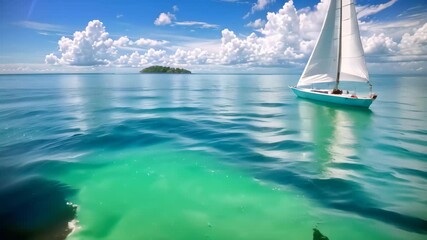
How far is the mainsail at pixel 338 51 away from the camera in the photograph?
37.7 meters

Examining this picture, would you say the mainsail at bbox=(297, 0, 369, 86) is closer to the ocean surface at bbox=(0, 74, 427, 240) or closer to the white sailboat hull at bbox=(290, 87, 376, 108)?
the white sailboat hull at bbox=(290, 87, 376, 108)

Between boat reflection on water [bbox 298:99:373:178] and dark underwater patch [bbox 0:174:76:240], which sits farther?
boat reflection on water [bbox 298:99:373:178]

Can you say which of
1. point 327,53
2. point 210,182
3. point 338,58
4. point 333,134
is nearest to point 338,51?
point 338,58

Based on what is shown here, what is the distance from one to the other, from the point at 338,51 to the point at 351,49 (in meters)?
2.14

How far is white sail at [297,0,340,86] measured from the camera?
1598 inches

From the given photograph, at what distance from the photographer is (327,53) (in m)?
41.4

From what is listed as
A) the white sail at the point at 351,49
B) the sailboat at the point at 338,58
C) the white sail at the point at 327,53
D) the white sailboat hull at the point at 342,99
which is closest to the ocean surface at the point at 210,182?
the white sailboat hull at the point at 342,99

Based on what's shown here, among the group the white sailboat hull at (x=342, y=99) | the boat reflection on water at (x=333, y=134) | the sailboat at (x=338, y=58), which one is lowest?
the boat reflection on water at (x=333, y=134)

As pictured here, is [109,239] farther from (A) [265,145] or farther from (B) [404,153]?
(B) [404,153]

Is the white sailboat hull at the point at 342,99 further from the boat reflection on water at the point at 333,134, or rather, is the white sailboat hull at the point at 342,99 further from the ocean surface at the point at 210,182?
the ocean surface at the point at 210,182

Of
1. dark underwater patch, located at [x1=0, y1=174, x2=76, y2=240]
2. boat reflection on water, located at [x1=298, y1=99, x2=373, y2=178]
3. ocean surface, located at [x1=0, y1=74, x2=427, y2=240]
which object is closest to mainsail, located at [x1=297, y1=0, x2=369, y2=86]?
boat reflection on water, located at [x1=298, y1=99, x2=373, y2=178]

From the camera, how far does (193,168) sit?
14789 mm

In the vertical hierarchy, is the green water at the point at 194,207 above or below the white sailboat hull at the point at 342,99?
below

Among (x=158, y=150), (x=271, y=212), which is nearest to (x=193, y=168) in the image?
(x=158, y=150)
